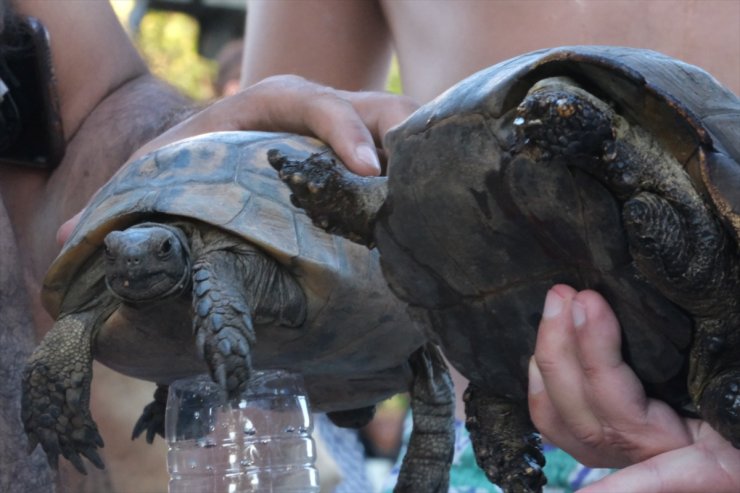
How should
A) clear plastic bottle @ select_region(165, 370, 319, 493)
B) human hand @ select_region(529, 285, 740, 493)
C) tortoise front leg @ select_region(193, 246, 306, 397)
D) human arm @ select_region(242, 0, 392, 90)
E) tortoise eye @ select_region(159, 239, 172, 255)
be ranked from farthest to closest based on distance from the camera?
human arm @ select_region(242, 0, 392, 90) → clear plastic bottle @ select_region(165, 370, 319, 493) → tortoise eye @ select_region(159, 239, 172, 255) → tortoise front leg @ select_region(193, 246, 306, 397) → human hand @ select_region(529, 285, 740, 493)

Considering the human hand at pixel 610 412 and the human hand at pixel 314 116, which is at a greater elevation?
the human hand at pixel 314 116

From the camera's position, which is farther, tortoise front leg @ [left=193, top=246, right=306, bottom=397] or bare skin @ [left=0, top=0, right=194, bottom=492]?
bare skin @ [left=0, top=0, right=194, bottom=492]

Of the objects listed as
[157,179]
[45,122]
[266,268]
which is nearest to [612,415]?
[266,268]

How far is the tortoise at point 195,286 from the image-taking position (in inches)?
59.0

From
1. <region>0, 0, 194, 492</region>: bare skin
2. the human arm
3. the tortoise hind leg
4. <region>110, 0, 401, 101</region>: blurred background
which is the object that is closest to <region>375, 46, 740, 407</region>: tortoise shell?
the tortoise hind leg

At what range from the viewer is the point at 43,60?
2014 mm

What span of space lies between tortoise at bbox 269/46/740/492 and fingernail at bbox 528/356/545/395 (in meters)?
0.02

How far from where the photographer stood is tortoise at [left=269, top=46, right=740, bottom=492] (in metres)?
0.97

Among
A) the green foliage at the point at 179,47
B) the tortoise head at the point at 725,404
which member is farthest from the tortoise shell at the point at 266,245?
the green foliage at the point at 179,47

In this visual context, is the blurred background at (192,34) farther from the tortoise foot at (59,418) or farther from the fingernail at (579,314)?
the fingernail at (579,314)

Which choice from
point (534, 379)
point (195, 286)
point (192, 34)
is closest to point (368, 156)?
point (195, 286)

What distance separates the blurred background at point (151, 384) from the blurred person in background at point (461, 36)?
1.11 feet

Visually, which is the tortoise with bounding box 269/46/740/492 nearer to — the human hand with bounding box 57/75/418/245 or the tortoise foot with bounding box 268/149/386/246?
the tortoise foot with bounding box 268/149/386/246

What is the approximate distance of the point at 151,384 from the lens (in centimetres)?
220
